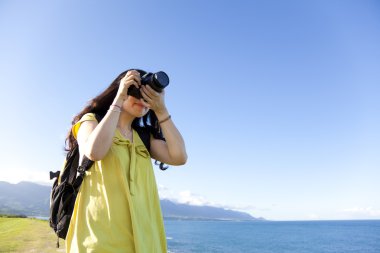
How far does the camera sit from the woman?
24 mm

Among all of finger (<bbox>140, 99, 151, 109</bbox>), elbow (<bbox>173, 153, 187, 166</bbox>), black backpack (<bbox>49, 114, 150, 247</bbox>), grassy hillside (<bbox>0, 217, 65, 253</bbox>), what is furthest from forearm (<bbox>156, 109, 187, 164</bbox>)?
grassy hillside (<bbox>0, 217, 65, 253</bbox>)

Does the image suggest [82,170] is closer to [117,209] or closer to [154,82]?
[117,209]

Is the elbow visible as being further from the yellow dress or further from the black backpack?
the black backpack

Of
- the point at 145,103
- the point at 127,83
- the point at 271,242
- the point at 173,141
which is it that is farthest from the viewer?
the point at 271,242

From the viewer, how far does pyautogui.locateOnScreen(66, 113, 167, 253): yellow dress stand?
1.50 m

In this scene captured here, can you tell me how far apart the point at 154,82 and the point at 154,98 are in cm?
10

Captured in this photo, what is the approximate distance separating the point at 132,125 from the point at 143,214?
626 mm

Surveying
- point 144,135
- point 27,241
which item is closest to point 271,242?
point 27,241

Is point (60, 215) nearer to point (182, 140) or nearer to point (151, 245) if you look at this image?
point (151, 245)

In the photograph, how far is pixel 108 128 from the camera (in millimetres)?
1597

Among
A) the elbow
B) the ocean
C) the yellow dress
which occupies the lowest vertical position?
A: the ocean

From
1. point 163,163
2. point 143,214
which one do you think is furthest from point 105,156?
point 163,163

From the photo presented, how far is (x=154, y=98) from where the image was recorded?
1829mm

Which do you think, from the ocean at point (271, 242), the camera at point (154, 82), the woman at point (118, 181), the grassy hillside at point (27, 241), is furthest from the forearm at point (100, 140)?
the ocean at point (271, 242)
